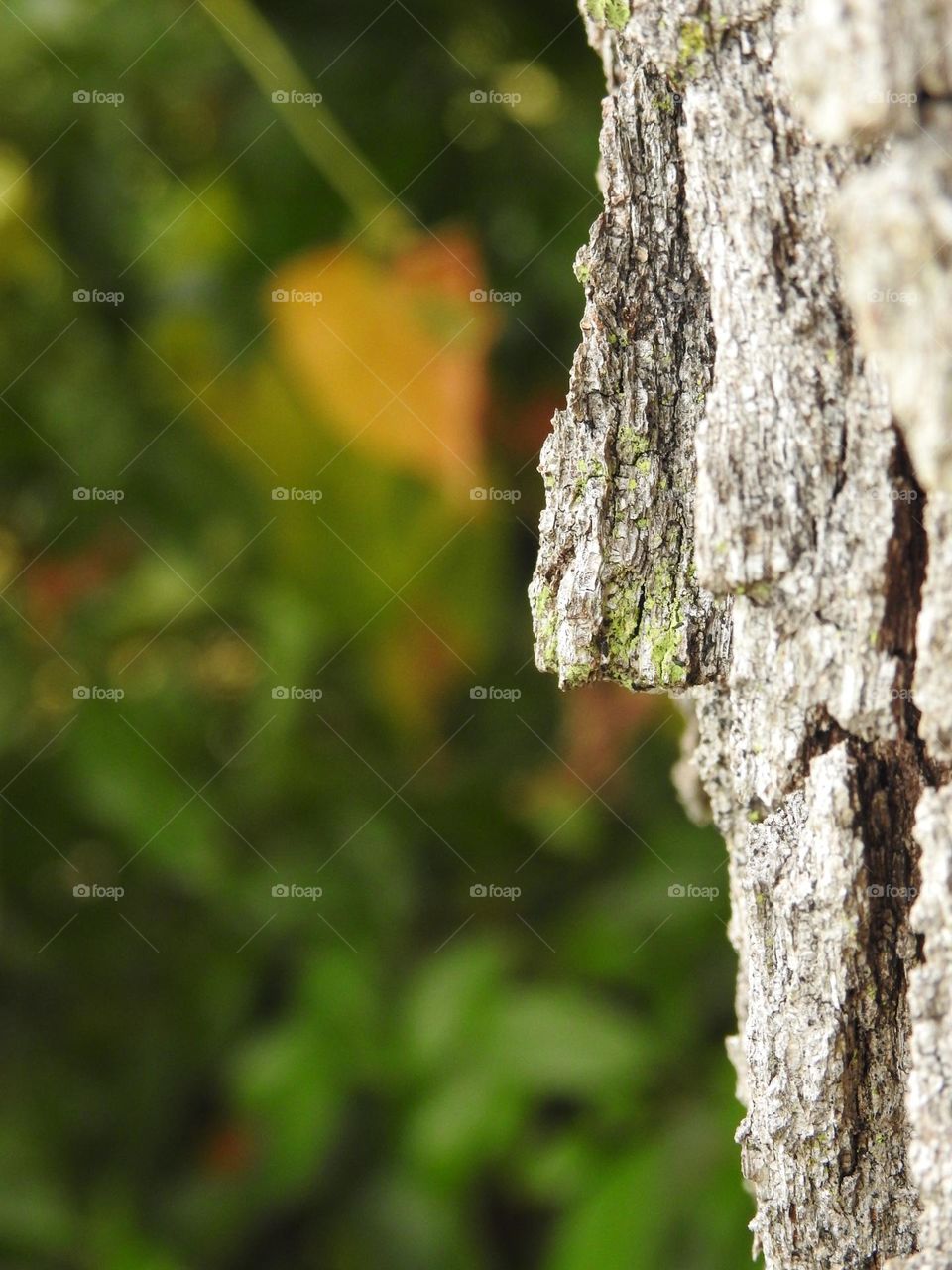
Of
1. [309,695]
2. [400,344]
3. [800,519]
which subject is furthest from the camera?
[309,695]

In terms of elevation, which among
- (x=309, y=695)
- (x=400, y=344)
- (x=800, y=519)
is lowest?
(x=800, y=519)

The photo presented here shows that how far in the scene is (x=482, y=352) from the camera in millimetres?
1610

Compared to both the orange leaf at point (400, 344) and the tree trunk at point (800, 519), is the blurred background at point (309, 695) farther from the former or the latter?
the tree trunk at point (800, 519)

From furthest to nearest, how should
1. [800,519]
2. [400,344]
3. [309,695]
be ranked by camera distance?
[309,695]
[400,344]
[800,519]

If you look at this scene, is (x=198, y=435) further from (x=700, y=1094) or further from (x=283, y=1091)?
(x=700, y=1094)

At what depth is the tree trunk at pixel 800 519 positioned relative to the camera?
49cm

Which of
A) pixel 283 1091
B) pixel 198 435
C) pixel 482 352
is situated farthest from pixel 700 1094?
pixel 198 435

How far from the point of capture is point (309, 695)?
69.7 inches

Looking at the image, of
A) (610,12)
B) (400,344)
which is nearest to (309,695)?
(400,344)

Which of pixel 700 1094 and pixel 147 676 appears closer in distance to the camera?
pixel 700 1094

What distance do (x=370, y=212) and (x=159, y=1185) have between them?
1434mm

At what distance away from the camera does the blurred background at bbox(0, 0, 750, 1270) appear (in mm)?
1598

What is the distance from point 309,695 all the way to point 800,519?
4.22ft

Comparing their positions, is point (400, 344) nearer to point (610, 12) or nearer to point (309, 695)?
point (309, 695)
